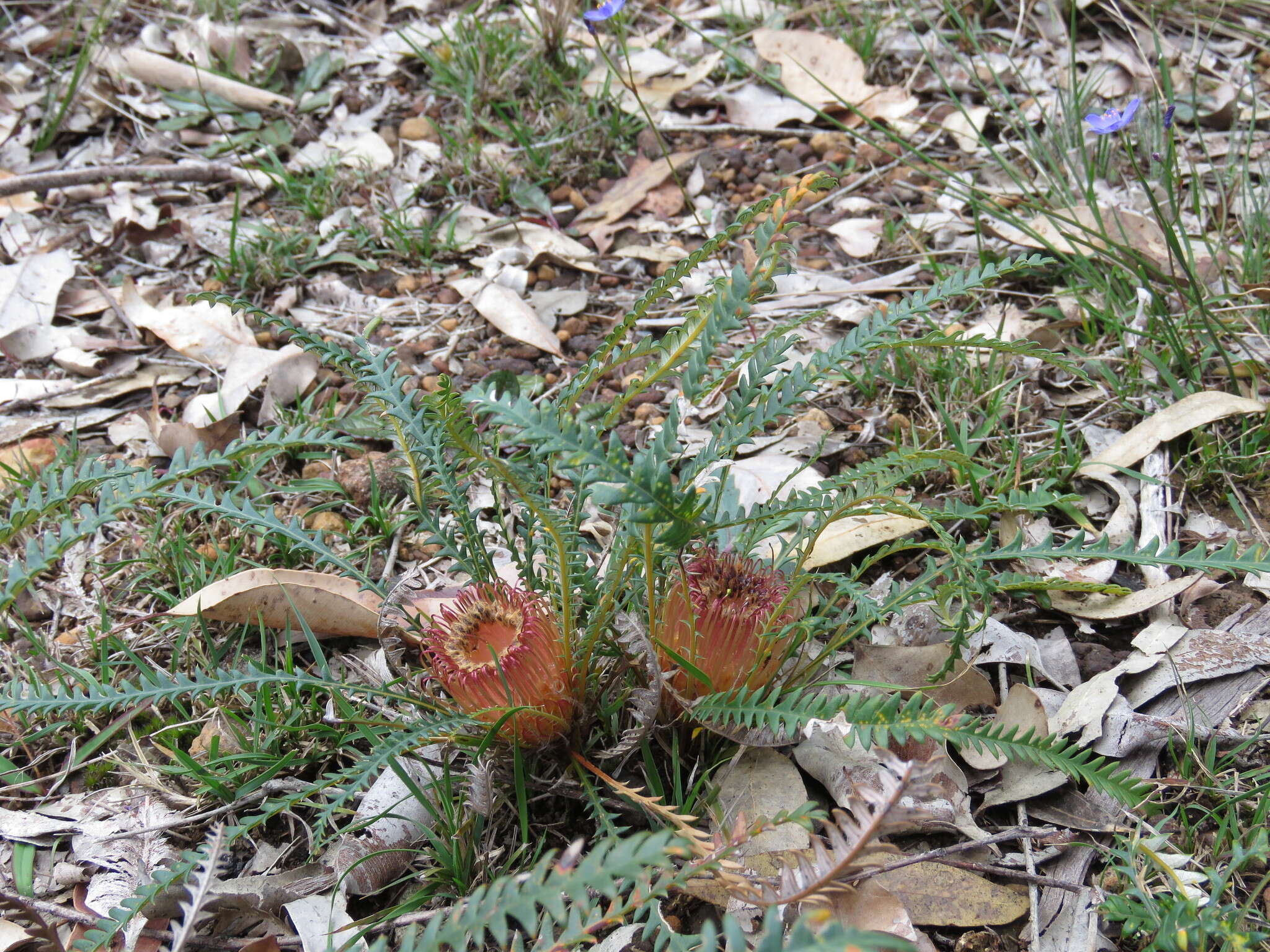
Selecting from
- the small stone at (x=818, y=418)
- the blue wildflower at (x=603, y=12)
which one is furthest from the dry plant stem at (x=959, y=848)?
the blue wildflower at (x=603, y=12)

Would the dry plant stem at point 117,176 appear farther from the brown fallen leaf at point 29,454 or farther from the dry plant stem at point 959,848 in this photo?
the dry plant stem at point 959,848

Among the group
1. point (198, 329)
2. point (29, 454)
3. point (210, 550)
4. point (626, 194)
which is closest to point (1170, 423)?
point (626, 194)

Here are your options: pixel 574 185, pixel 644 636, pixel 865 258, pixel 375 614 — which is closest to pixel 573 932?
pixel 644 636

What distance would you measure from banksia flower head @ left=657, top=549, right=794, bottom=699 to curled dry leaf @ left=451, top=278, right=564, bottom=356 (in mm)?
1077

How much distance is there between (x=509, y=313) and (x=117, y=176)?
1329 millimetres

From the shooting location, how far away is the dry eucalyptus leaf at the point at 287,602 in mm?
1704

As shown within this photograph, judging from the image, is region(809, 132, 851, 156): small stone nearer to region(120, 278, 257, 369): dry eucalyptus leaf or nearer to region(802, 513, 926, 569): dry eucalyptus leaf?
region(802, 513, 926, 569): dry eucalyptus leaf

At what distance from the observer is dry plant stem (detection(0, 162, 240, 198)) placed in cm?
271

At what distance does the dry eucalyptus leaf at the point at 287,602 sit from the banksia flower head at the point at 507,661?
0.38 meters

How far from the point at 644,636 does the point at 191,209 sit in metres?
2.33

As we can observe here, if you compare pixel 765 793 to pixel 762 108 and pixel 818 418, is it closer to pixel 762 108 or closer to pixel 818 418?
pixel 818 418

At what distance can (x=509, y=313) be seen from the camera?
241 cm

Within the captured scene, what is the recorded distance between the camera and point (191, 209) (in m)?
2.87

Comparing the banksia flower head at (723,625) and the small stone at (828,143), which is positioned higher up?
the small stone at (828,143)
